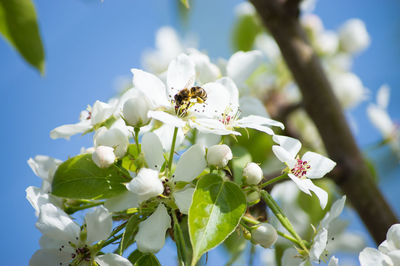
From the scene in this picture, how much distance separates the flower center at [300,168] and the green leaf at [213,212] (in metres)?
0.15

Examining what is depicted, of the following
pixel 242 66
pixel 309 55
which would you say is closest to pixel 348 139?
pixel 309 55

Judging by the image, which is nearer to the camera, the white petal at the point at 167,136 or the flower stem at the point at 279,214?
the flower stem at the point at 279,214

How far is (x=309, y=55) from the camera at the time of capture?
1.28 metres

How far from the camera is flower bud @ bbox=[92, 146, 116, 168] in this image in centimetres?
75

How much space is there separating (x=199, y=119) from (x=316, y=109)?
632 mm

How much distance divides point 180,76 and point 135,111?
16cm

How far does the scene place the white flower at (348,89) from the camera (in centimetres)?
199

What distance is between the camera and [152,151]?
0.79 meters

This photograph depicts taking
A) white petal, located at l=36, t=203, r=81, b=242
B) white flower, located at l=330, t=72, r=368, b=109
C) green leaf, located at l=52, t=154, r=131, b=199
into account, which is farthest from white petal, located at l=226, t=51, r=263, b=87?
white flower, located at l=330, t=72, r=368, b=109

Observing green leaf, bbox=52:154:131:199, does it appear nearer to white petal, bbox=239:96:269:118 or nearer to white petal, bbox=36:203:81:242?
white petal, bbox=36:203:81:242

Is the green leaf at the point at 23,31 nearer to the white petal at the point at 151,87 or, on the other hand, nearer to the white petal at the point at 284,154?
the white petal at the point at 151,87

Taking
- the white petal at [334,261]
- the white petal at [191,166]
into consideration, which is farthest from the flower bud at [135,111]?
the white petal at [334,261]

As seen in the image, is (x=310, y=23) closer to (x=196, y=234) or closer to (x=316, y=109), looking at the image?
(x=316, y=109)

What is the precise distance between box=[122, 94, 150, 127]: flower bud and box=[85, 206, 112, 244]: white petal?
0.54ft
